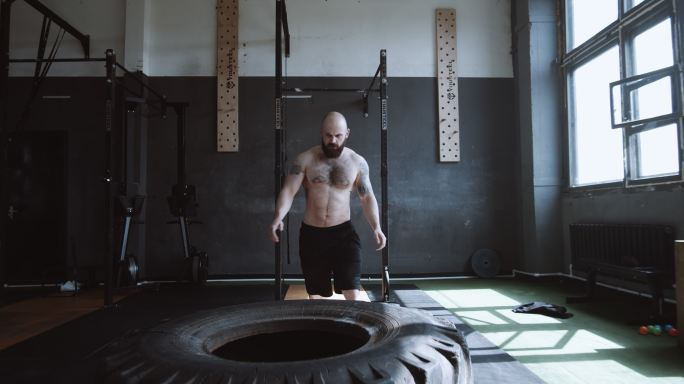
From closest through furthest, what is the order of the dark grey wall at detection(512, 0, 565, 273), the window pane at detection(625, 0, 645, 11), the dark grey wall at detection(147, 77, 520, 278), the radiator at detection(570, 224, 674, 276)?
Result: the radiator at detection(570, 224, 674, 276) → the window pane at detection(625, 0, 645, 11) → the dark grey wall at detection(512, 0, 565, 273) → the dark grey wall at detection(147, 77, 520, 278)

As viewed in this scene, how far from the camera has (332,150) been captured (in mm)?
2434

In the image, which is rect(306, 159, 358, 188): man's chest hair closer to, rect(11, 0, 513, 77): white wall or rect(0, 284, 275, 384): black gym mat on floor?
rect(0, 284, 275, 384): black gym mat on floor

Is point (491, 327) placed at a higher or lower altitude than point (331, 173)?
lower

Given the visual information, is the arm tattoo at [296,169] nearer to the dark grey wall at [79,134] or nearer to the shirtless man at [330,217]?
the shirtless man at [330,217]

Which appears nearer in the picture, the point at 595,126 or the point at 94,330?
the point at 94,330

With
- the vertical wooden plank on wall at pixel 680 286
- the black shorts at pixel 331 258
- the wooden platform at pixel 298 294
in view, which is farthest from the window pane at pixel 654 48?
the wooden platform at pixel 298 294

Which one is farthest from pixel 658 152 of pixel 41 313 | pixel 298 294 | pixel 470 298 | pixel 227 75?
pixel 41 313

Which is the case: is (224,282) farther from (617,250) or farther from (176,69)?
(617,250)

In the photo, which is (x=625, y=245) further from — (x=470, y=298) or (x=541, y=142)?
(x=541, y=142)

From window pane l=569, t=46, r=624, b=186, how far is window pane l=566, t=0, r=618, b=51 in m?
0.31

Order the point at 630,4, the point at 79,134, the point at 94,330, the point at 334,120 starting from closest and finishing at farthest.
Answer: the point at 334,120
the point at 94,330
the point at 630,4
the point at 79,134

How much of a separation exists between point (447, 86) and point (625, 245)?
2.67 metres

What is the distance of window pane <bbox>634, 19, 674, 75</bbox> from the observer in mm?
3414

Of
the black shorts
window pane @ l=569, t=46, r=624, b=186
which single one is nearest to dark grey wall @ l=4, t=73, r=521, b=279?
window pane @ l=569, t=46, r=624, b=186
